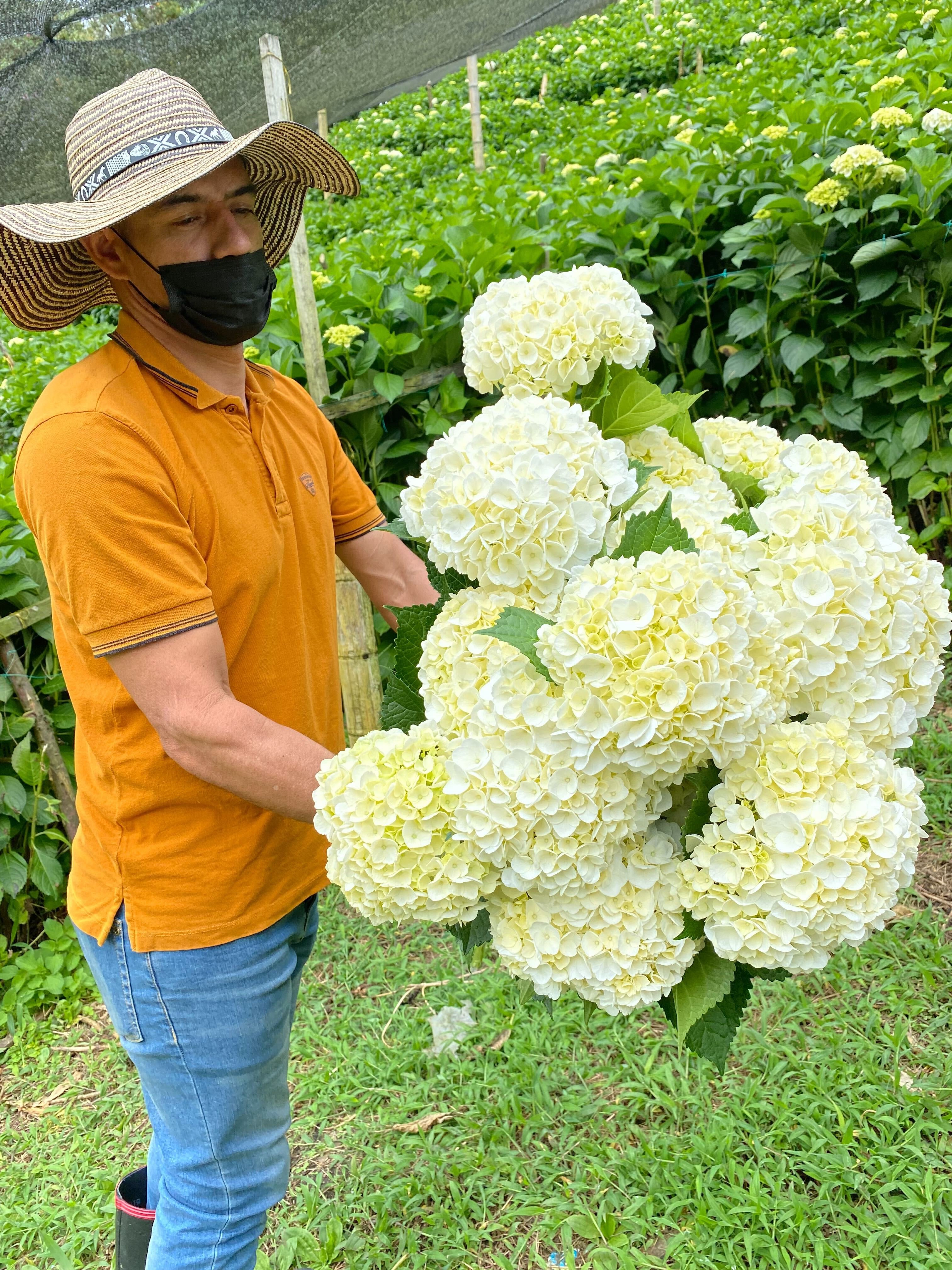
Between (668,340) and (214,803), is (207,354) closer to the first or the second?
(214,803)

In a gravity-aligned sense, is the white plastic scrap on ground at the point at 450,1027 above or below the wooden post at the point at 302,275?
below

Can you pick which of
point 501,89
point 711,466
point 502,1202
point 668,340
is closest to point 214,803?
point 711,466

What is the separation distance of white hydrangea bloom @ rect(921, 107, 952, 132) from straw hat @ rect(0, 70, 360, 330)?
2642 mm

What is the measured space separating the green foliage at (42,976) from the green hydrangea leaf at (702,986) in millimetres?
2948

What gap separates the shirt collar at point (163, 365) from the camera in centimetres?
167

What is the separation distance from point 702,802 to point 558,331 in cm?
62

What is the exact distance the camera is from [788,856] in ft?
3.03

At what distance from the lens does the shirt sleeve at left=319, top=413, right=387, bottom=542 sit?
2096mm

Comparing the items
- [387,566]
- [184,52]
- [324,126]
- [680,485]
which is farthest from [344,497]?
[324,126]

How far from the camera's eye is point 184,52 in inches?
176

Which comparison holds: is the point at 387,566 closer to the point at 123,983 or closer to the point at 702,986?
the point at 123,983

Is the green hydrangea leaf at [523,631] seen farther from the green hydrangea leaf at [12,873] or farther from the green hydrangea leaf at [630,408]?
the green hydrangea leaf at [12,873]

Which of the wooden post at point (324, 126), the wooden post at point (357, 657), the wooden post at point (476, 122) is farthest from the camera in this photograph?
the wooden post at point (476, 122)

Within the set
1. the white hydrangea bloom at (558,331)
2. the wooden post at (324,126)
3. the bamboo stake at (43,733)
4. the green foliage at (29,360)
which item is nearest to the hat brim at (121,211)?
Answer: the white hydrangea bloom at (558,331)
